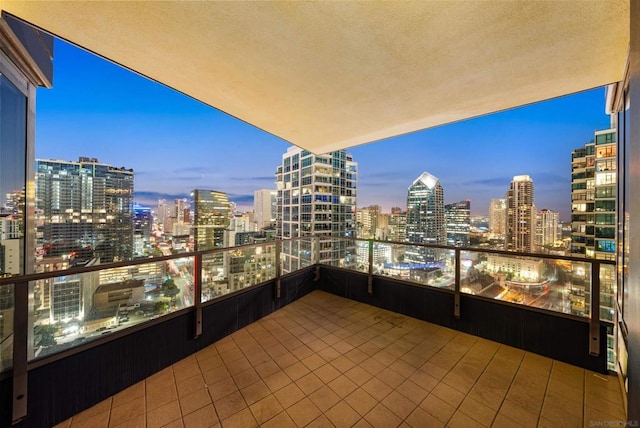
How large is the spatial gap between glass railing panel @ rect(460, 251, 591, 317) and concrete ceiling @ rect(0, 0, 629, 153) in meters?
2.08

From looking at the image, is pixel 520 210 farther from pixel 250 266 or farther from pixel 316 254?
pixel 250 266

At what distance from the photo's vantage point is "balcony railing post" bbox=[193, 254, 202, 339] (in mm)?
2646

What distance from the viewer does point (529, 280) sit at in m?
2.80

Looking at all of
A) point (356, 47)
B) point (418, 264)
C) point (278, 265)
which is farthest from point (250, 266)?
point (356, 47)

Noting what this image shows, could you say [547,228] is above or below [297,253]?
above

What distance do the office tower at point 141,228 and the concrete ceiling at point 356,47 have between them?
6.78ft

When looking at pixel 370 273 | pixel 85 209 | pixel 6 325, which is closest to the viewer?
pixel 6 325

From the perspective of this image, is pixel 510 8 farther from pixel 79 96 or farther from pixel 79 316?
pixel 79 96

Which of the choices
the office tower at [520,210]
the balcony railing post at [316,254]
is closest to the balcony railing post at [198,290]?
the balcony railing post at [316,254]

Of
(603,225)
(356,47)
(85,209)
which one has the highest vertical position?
(356,47)

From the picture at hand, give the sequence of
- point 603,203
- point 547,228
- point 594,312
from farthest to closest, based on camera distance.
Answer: point 547,228 < point 603,203 < point 594,312

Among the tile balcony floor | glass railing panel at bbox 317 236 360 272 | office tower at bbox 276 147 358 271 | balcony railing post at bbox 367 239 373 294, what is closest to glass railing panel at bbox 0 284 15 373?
the tile balcony floor

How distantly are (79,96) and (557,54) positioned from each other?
14879mm

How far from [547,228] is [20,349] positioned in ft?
24.1
